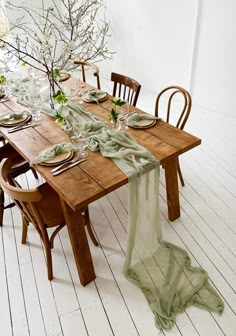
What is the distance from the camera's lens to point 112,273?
177 cm

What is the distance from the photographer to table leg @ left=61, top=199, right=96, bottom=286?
4.88ft

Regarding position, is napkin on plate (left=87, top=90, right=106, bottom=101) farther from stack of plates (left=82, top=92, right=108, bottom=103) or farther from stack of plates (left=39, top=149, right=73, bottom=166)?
stack of plates (left=39, top=149, right=73, bottom=166)

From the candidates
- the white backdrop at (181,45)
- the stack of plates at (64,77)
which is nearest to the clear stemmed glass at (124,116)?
the stack of plates at (64,77)

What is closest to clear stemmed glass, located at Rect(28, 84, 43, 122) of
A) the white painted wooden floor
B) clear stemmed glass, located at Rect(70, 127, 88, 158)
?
clear stemmed glass, located at Rect(70, 127, 88, 158)

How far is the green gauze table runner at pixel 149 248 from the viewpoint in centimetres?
149

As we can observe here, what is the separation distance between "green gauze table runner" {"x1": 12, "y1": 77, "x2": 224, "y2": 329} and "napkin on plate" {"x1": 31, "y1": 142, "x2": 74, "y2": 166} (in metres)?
0.13

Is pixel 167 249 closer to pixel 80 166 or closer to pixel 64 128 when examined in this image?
pixel 80 166

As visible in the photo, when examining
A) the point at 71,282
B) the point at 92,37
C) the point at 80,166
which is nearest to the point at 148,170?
the point at 80,166

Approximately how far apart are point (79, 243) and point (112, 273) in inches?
14.6

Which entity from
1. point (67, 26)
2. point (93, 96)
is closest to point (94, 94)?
point (93, 96)

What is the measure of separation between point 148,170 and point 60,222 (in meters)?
0.60

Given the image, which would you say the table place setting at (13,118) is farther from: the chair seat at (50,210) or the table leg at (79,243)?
the table leg at (79,243)

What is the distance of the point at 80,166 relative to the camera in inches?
58.8

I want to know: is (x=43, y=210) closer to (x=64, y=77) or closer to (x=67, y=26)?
(x=64, y=77)
